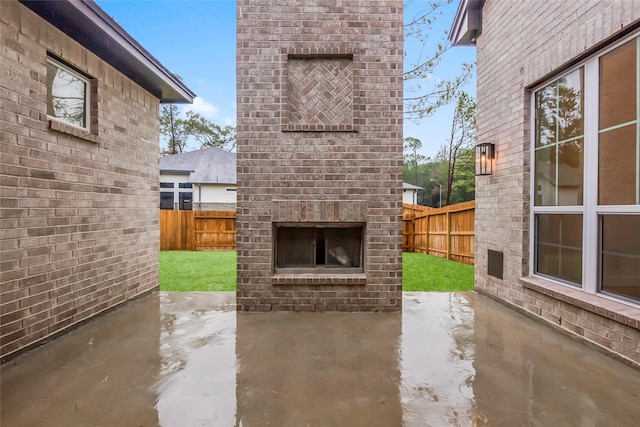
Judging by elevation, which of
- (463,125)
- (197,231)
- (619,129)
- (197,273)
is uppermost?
(463,125)

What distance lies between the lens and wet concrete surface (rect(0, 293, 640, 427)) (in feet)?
6.85

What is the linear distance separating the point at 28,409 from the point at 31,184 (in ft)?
6.77

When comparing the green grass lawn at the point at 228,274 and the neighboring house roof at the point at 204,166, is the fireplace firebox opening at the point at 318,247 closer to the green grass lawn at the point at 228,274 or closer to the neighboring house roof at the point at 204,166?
the green grass lawn at the point at 228,274

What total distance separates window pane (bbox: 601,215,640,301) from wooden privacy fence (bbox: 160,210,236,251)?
33.9 ft

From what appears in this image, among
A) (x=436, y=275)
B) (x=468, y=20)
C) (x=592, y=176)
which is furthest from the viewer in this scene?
(x=436, y=275)

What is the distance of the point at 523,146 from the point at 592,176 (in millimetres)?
1098

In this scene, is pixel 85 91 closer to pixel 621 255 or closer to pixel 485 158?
pixel 485 158

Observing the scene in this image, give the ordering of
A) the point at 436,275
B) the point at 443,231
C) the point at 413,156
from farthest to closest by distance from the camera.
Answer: the point at 413,156, the point at 443,231, the point at 436,275

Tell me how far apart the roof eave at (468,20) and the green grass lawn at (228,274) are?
173 inches

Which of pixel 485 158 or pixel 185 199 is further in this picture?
pixel 185 199

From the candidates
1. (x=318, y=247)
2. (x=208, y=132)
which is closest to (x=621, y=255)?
(x=318, y=247)

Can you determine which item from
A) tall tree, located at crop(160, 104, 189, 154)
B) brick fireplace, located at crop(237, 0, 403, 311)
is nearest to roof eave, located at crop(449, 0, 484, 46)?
brick fireplace, located at crop(237, 0, 403, 311)

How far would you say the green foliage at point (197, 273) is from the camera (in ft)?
19.1

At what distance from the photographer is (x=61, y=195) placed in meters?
3.53
